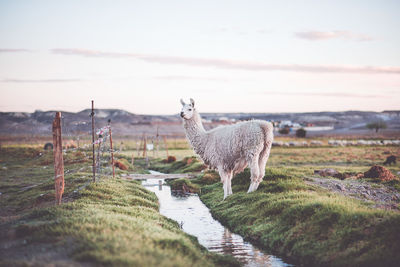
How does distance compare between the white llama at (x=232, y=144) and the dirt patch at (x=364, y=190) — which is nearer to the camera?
the white llama at (x=232, y=144)

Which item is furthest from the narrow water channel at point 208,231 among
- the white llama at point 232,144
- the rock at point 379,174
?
the rock at point 379,174

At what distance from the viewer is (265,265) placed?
9.31 metres

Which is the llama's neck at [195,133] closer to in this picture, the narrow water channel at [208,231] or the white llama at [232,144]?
the white llama at [232,144]

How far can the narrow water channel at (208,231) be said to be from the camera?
32.5 ft

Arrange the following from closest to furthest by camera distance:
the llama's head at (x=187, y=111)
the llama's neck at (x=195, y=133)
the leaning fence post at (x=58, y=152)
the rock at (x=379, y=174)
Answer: the leaning fence post at (x=58, y=152) < the llama's head at (x=187, y=111) < the llama's neck at (x=195, y=133) < the rock at (x=379, y=174)

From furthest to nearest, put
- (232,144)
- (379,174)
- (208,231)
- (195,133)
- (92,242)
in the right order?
(379,174) < (195,133) < (232,144) < (208,231) < (92,242)

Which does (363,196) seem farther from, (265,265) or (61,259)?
(61,259)

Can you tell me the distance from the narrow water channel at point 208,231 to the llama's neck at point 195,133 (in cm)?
253

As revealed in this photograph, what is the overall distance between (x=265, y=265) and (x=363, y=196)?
826 cm

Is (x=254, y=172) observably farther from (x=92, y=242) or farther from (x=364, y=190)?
(x=92, y=242)

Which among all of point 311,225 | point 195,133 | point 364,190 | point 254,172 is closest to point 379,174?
point 364,190

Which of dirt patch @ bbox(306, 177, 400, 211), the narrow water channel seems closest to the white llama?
the narrow water channel

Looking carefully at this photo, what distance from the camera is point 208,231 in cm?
1279

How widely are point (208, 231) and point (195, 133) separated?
16.2 feet
